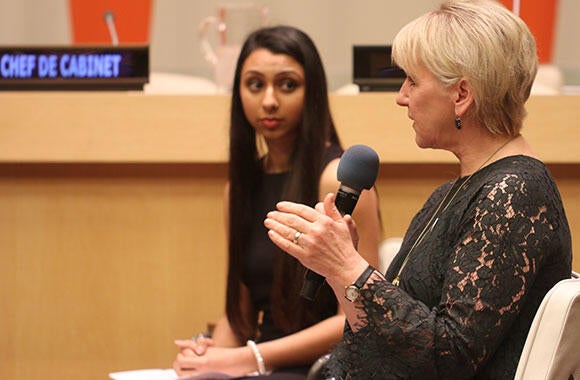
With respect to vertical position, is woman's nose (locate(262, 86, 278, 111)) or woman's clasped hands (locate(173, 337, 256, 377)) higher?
woman's nose (locate(262, 86, 278, 111))

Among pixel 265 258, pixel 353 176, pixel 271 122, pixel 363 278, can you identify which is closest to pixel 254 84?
pixel 271 122

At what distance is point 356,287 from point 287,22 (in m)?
3.87

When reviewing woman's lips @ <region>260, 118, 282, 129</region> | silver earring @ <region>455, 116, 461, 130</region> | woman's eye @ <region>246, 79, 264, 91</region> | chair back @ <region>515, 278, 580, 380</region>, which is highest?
silver earring @ <region>455, 116, 461, 130</region>

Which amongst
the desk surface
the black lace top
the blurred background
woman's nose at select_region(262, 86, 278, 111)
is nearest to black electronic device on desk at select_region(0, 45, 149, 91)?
the desk surface

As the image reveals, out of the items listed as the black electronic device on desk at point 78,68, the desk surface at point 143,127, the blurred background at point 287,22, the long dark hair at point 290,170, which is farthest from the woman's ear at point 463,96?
the blurred background at point 287,22

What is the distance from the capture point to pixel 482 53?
1702 mm

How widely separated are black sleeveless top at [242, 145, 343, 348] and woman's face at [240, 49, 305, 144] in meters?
0.13

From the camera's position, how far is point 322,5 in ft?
17.7

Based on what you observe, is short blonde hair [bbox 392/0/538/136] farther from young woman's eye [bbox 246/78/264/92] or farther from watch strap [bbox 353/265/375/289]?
young woman's eye [bbox 246/78/264/92]

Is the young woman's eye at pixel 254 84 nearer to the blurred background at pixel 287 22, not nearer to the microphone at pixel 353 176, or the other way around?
the microphone at pixel 353 176

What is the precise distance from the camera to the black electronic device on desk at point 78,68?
3086 millimetres

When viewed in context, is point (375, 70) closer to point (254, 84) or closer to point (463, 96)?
point (254, 84)

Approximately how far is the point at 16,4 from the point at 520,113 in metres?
4.31

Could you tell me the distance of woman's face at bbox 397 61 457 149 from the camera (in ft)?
5.76
